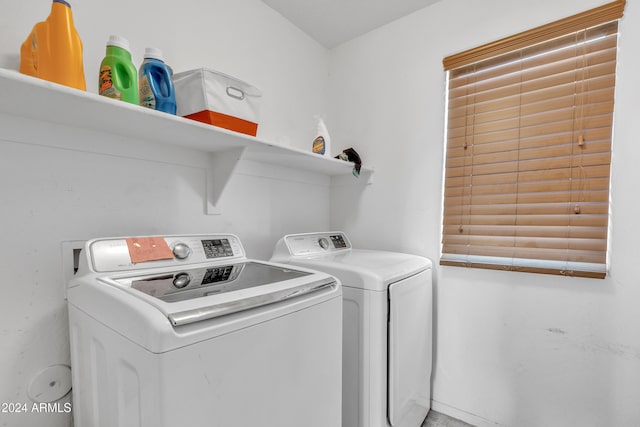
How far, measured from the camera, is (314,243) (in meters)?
1.85

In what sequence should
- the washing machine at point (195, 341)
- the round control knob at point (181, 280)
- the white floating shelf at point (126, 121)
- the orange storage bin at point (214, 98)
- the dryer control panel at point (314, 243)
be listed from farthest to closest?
the dryer control panel at point (314, 243) < the orange storage bin at point (214, 98) < the round control knob at point (181, 280) < the white floating shelf at point (126, 121) < the washing machine at point (195, 341)

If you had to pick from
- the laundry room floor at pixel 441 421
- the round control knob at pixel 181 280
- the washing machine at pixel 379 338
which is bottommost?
the laundry room floor at pixel 441 421

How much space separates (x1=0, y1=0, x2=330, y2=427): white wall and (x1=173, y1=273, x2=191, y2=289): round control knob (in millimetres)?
419

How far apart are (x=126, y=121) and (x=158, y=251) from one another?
1.71 ft

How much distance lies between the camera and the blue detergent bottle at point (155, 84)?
110 centimetres

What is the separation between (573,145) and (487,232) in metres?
0.61

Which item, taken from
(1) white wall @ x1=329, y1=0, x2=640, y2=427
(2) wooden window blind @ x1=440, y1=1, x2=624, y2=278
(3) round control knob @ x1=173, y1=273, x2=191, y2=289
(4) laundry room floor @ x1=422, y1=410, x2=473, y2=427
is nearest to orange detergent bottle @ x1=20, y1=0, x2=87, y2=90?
(3) round control knob @ x1=173, y1=273, x2=191, y2=289

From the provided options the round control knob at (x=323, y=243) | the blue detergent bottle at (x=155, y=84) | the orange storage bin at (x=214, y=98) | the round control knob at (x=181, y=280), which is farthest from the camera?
the round control knob at (x=323, y=243)

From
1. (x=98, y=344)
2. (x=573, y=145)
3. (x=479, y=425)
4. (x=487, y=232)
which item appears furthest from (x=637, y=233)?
(x=98, y=344)

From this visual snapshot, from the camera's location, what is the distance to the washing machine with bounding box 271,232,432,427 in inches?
50.2

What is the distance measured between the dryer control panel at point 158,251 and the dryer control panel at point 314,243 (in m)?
0.34

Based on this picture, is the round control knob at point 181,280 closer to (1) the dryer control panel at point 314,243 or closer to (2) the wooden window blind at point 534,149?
(1) the dryer control panel at point 314,243

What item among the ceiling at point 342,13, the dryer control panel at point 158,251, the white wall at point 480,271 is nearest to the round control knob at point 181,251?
the dryer control panel at point 158,251

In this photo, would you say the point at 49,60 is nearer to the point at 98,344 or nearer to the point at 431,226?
the point at 98,344
